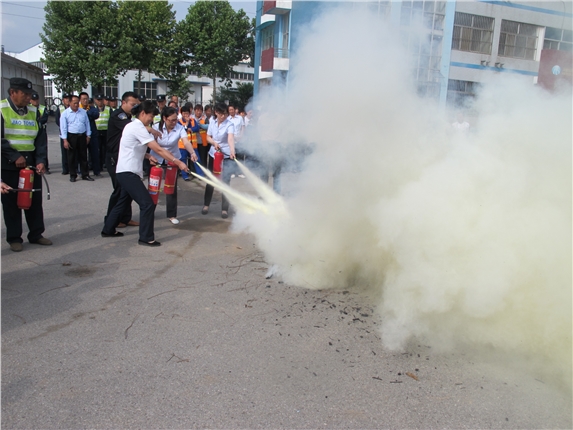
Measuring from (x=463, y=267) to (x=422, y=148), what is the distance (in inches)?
45.9

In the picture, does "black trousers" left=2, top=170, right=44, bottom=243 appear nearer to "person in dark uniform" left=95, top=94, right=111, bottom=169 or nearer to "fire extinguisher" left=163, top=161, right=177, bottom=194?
"fire extinguisher" left=163, top=161, right=177, bottom=194

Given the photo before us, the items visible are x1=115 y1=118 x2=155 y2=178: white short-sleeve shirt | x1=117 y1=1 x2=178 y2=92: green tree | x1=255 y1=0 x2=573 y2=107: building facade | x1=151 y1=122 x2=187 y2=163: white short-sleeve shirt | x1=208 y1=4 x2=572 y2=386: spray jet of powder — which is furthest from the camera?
x1=117 y1=1 x2=178 y2=92: green tree

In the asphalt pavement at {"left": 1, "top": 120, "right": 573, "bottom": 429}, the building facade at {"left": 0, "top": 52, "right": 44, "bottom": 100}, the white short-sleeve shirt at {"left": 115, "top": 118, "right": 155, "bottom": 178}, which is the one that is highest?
the building facade at {"left": 0, "top": 52, "right": 44, "bottom": 100}

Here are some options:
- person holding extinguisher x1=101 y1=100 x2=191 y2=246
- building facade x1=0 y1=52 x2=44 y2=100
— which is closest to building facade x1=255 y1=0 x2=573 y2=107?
person holding extinguisher x1=101 y1=100 x2=191 y2=246

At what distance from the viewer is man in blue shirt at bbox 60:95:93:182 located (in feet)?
32.6

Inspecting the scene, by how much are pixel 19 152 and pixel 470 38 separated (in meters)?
5.62

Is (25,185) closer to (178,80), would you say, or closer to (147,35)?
(147,35)

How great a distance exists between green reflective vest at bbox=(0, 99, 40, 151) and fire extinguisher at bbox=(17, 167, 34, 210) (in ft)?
1.06

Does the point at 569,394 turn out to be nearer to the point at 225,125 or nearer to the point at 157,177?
the point at 157,177

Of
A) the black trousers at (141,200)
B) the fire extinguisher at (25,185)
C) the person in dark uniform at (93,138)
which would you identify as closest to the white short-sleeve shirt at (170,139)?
the black trousers at (141,200)

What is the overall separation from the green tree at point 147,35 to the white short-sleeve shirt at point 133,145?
2841 cm

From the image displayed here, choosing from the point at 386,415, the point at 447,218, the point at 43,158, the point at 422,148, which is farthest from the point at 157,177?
the point at 386,415

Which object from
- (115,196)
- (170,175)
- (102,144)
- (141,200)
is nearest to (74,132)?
(102,144)

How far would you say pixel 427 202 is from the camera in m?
3.43
